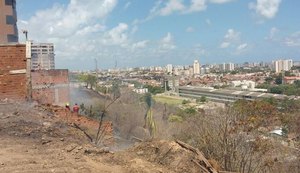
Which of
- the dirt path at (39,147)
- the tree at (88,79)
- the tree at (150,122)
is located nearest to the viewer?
the dirt path at (39,147)

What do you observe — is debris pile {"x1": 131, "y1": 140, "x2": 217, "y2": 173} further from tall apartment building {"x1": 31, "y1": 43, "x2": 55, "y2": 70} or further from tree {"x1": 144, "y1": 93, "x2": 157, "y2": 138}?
→ tall apartment building {"x1": 31, "y1": 43, "x2": 55, "y2": 70}

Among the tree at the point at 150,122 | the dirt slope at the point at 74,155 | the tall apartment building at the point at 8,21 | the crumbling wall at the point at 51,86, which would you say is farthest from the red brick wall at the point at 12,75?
the tall apartment building at the point at 8,21

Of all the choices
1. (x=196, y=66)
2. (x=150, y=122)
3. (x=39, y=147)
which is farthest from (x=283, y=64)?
(x=39, y=147)

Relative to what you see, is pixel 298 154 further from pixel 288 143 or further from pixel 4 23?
pixel 4 23

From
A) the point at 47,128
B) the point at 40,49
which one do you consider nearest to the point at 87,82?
the point at 40,49

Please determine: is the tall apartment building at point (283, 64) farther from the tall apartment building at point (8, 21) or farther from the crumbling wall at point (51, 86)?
the crumbling wall at point (51, 86)

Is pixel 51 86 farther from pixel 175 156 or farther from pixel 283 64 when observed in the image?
pixel 283 64
